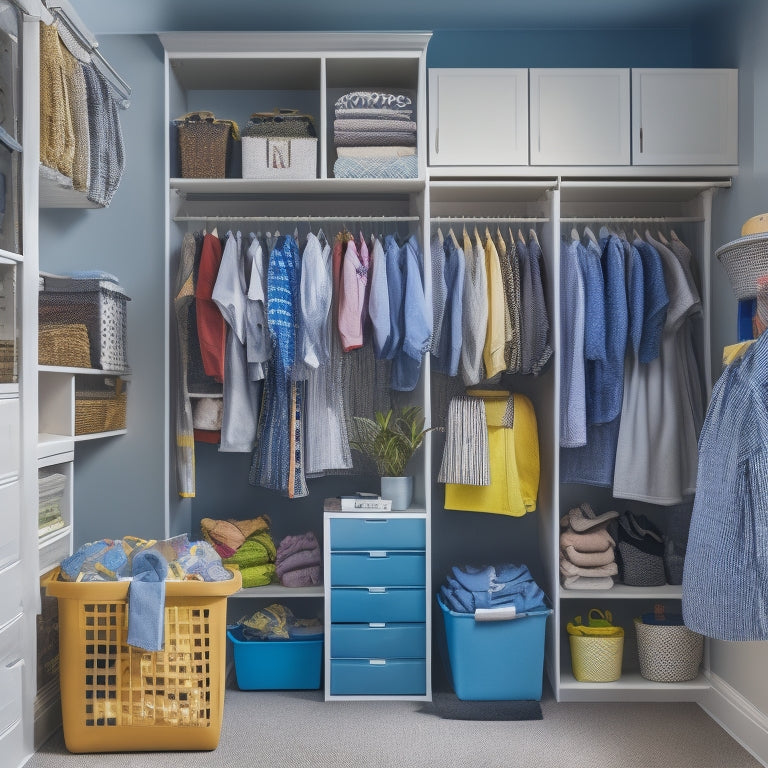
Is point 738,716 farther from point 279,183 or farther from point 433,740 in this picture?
point 279,183

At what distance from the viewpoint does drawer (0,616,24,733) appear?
2.56 meters

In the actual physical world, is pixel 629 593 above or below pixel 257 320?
below

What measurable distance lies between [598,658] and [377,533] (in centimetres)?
100

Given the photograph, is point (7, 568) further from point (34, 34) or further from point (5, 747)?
point (34, 34)

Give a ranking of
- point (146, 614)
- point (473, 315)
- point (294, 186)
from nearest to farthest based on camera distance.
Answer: point (146, 614)
point (473, 315)
point (294, 186)

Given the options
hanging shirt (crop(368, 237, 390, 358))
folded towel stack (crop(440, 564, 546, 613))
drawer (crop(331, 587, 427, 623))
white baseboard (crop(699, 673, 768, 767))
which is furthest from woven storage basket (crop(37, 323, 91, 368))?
white baseboard (crop(699, 673, 768, 767))

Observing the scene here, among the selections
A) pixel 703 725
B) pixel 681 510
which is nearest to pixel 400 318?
pixel 681 510

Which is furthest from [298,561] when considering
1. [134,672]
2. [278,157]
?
[278,157]

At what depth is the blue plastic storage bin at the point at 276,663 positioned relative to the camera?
3492 millimetres

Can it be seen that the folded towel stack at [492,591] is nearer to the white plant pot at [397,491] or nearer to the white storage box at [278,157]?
the white plant pot at [397,491]

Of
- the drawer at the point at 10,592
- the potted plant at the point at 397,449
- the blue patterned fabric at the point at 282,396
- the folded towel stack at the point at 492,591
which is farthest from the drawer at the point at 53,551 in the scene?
the folded towel stack at the point at 492,591

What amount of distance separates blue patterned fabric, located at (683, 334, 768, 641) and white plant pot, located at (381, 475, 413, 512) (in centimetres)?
124

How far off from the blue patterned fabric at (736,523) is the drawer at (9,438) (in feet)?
6.69

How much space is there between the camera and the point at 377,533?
3428 millimetres
